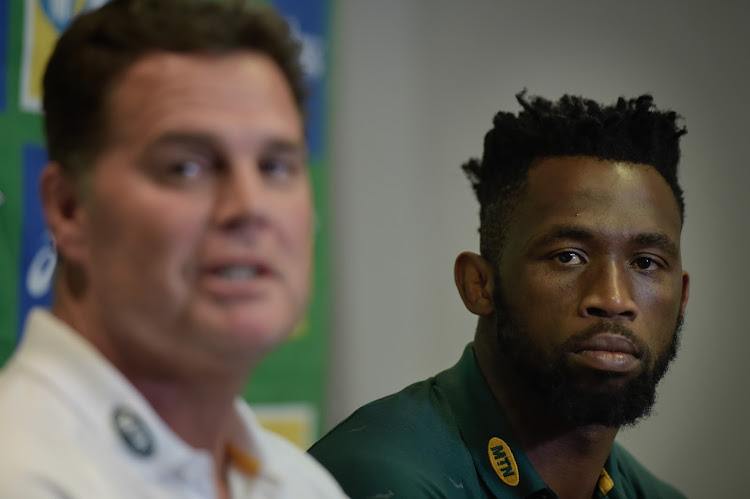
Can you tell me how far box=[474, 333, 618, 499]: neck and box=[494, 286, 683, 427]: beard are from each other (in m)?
0.04

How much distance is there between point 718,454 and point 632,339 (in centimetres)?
Answer: 130

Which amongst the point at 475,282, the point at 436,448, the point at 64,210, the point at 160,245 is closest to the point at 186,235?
the point at 160,245

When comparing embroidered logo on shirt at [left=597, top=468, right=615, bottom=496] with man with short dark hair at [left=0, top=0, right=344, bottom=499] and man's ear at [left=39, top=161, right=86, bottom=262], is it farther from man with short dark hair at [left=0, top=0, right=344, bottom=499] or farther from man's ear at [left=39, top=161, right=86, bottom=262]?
man's ear at [left=39, top=161, right=86, bottom=262]

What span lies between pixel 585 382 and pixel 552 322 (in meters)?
0.09

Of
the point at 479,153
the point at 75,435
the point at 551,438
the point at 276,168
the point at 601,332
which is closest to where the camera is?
the point at 75,435

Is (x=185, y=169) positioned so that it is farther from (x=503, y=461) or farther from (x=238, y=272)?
(x=503, y=461)

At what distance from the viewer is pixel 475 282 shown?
4.64 feet

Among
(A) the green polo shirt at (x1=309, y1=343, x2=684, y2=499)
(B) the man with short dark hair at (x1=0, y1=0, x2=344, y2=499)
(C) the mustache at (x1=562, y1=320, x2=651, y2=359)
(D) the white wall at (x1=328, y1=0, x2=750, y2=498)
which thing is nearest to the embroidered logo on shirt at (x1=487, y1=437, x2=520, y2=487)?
(A) the green polo shirt at (x1=309, y1=343, x2=684, y2=499)

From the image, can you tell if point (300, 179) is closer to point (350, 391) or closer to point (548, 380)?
point (548, 380)

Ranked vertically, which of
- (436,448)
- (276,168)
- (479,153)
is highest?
(479,153)

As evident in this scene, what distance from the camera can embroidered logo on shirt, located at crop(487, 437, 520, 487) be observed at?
128 cm

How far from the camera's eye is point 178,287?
0.69 meters

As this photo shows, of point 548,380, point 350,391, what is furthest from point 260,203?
point 350,391

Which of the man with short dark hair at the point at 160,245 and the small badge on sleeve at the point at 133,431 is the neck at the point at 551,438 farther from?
the small badge on sleeve at the point at 133,431
